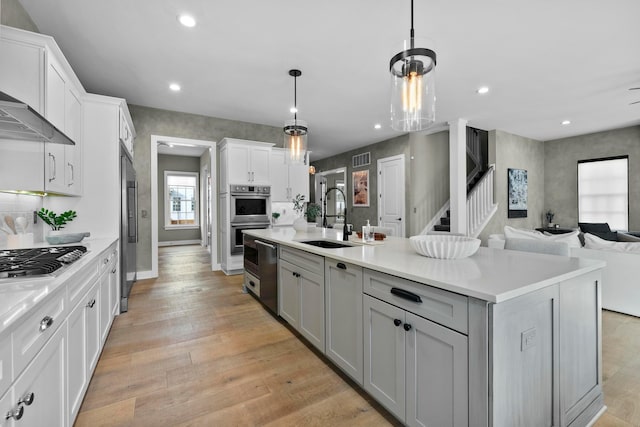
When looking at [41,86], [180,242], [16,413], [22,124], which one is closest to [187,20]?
[41,86]

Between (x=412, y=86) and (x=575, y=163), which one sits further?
(x=575, y=163)

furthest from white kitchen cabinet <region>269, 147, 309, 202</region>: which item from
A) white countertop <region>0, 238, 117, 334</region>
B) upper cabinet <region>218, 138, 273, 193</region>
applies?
white countertop <region>0, 238, 117, 334</region>

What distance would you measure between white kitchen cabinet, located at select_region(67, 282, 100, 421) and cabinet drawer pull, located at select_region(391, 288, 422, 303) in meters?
1.62

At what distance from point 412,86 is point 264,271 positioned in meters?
2.28

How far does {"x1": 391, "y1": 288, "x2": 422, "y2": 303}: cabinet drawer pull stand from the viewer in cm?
136

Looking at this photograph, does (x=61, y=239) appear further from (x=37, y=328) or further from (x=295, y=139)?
(x=295, y=139)

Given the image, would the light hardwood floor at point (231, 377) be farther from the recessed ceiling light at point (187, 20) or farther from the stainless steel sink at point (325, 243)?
the recessed ceiling light at point (187, 20)

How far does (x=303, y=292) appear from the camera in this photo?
2.45 metres

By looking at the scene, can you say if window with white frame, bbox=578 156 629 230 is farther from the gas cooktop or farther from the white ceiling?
the gas cooktop

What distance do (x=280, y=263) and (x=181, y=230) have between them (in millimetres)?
7262

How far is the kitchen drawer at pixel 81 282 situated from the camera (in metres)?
1.47

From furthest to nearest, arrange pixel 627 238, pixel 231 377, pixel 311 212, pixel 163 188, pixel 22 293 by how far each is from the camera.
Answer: pixel 163 188, pixel 311 212, pixel 627 238, pixel 231 377, pixel 22 293

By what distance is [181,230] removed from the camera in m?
9.03

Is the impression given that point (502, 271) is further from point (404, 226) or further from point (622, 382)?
point (404, 226)
